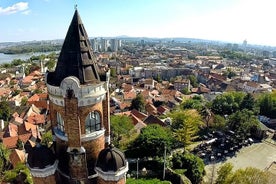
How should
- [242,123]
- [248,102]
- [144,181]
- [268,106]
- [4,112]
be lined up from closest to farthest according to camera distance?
[144,181]
[242,123]
[248,102]
[4,112]
[268,106]

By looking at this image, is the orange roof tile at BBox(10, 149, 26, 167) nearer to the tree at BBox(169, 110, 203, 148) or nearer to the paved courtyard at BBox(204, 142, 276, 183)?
the tree at BBox(169, 110, 203, 148)

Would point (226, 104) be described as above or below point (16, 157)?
above

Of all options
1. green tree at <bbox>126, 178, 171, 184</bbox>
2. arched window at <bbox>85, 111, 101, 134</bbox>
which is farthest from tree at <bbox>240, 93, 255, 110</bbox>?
arched window at <bbox>85, 111, 101, 134</bbox>

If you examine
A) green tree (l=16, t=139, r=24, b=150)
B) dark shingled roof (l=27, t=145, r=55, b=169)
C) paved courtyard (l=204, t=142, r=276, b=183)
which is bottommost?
paved courtyard (l=204, t=142, r=276, b=183)

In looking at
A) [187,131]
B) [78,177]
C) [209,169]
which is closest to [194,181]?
[209,169]

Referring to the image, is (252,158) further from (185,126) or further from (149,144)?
(149,144)

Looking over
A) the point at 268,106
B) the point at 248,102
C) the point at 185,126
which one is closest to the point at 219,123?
the point at 185,126

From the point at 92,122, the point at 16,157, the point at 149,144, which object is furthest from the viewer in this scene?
the point at 16,157
